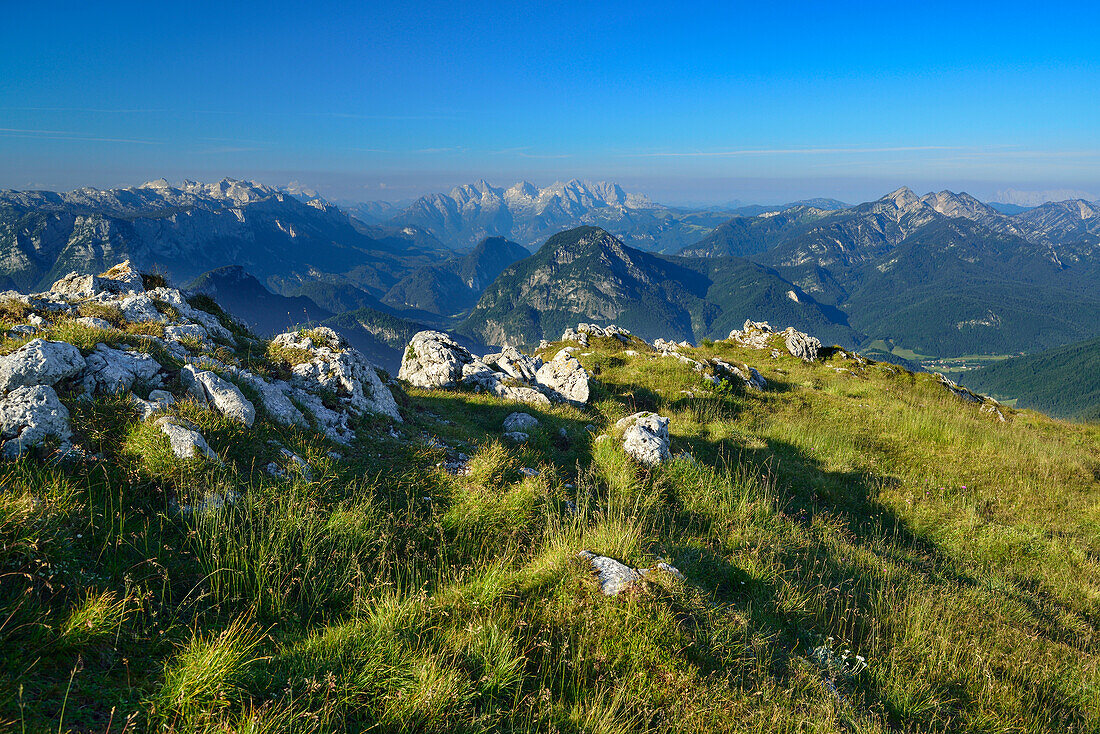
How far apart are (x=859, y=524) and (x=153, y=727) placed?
40.3 ft

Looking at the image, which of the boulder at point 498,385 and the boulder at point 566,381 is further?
the boulder at point 566,381

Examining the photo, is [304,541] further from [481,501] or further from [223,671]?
[481,501]

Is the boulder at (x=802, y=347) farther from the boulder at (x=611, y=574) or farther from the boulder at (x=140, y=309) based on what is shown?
the boulder at (x=140, y=309)

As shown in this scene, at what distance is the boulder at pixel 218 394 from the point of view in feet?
25.3

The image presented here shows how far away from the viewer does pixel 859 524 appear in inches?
413

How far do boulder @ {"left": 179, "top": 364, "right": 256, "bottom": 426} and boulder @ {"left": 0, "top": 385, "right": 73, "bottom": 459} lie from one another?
181 centimetres

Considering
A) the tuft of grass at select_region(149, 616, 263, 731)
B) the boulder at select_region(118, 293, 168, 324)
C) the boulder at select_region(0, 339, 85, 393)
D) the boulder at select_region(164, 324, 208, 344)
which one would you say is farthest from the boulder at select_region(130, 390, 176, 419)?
the boulder at select_region(118, 293, 168, 324)

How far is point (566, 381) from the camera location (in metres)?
19.8

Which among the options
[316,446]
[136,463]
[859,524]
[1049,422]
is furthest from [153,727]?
[1049,422]

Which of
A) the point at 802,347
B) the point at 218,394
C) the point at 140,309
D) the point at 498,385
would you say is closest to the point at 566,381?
the point at 498,385

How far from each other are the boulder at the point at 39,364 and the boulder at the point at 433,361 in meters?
11.9

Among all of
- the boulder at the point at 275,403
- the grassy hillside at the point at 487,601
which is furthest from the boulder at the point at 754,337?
the boulder at the point at 275,403

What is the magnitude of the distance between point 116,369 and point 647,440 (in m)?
9.87

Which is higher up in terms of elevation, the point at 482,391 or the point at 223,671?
the point at 223,671
